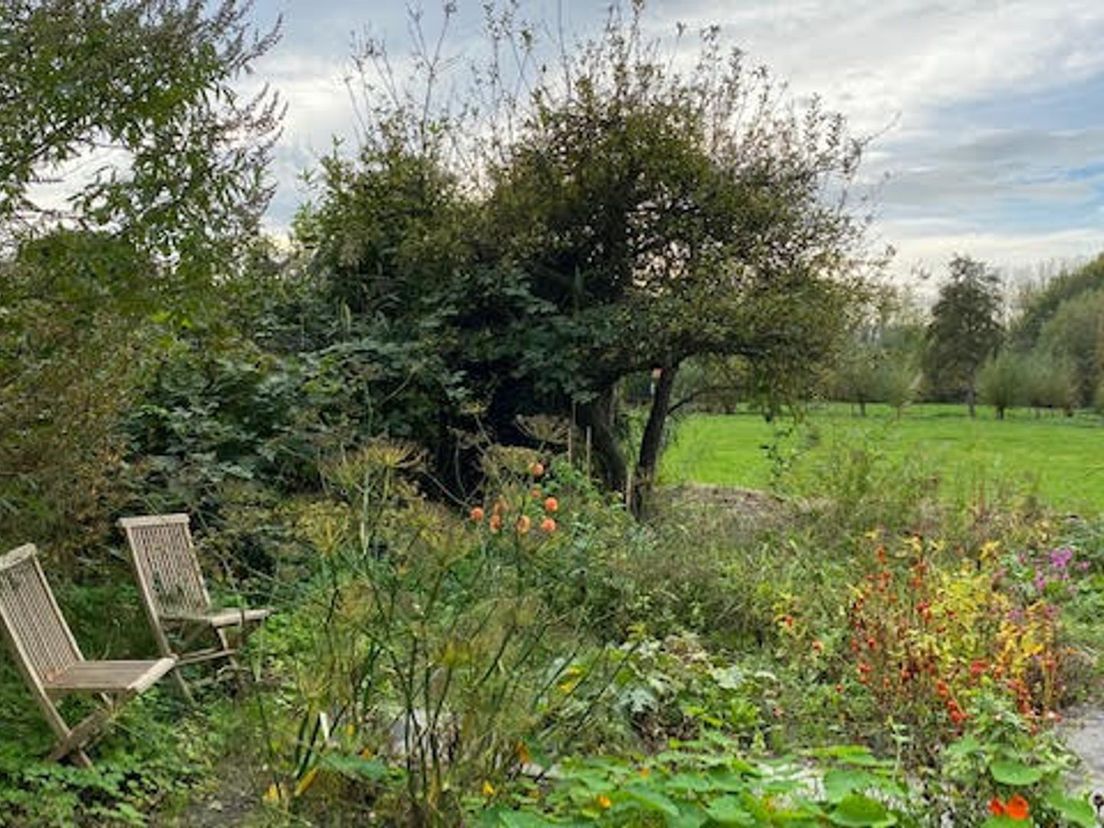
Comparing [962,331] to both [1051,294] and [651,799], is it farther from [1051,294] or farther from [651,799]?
[651,799]

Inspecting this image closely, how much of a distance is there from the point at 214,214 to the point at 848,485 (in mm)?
5243

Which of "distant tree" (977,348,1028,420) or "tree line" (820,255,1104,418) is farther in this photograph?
"tree line" (820,255,1104,418)

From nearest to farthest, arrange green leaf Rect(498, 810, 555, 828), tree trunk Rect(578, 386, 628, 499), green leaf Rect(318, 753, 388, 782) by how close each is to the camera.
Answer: green leaf Rect(498, 810, 555, 828)
green leaf Rect(318, 753, 388, 782)
tree trunk Rect(578, 386, 628, 499)

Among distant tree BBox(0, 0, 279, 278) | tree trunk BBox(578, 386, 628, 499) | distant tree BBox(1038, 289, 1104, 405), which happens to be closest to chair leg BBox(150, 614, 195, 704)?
distant tree BBox(0, 0, 279, 278)

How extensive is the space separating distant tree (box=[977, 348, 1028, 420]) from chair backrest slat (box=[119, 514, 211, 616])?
75.1ft

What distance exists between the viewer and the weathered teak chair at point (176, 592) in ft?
15.5

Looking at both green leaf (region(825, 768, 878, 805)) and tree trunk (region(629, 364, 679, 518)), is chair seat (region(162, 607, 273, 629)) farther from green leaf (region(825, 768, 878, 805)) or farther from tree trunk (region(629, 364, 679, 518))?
tree trunk (region(629, 364, 679, 518))

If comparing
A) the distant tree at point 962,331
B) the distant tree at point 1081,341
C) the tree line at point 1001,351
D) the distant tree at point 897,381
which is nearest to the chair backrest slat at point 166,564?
the distant tree at point 897,381

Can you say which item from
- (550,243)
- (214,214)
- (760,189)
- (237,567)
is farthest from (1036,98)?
(237,567)

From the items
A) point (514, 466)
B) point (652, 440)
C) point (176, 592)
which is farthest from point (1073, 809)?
point (652, 440)

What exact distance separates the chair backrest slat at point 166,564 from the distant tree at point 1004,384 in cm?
2290

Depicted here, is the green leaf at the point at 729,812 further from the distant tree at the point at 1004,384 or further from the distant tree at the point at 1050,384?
the distant tree at the point at 1050,384

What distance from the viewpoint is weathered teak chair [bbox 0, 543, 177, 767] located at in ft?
12.5

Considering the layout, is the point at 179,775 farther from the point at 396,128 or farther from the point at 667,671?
the point at 396,128
